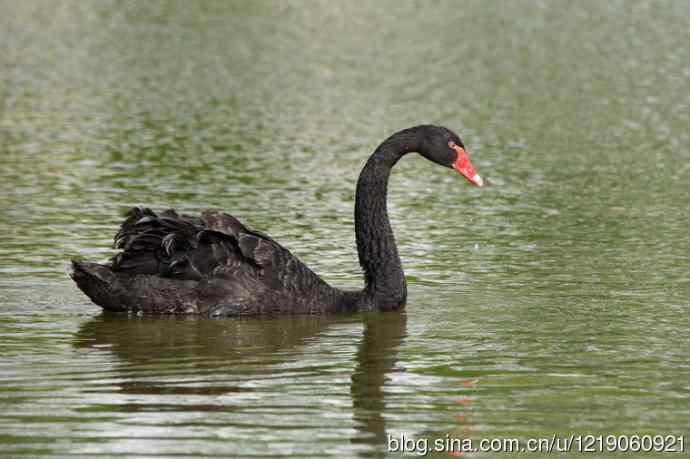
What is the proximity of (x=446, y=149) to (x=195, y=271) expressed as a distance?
6.38ft

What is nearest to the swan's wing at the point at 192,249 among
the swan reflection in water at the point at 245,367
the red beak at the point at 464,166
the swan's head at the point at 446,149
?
the swan reflection in water at the point at 245,367

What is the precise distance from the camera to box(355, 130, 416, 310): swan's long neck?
9398 mm

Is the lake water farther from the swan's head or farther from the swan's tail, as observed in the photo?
the swan's head

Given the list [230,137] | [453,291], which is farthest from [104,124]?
[453,291]

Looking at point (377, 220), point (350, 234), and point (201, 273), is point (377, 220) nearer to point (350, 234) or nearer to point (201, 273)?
point (201, 273)

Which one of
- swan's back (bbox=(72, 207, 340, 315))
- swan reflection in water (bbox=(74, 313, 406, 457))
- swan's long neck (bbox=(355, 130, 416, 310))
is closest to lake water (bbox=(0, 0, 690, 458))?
swan reflection in water (bbox=(74, 313, 406, 457))

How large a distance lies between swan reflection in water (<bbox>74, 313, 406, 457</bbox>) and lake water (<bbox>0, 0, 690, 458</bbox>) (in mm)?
25

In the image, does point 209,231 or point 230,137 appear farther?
point 230,137

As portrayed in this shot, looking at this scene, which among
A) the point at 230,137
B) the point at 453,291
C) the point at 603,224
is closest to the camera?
the point at 453,291

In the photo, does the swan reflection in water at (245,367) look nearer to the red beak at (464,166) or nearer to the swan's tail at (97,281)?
the swan's tail at (97,281)

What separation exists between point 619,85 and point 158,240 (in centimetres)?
1671

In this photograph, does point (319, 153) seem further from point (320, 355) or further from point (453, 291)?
point (320, 355)

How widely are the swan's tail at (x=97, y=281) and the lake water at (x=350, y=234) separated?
167mm

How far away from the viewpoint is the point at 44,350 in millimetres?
8023
